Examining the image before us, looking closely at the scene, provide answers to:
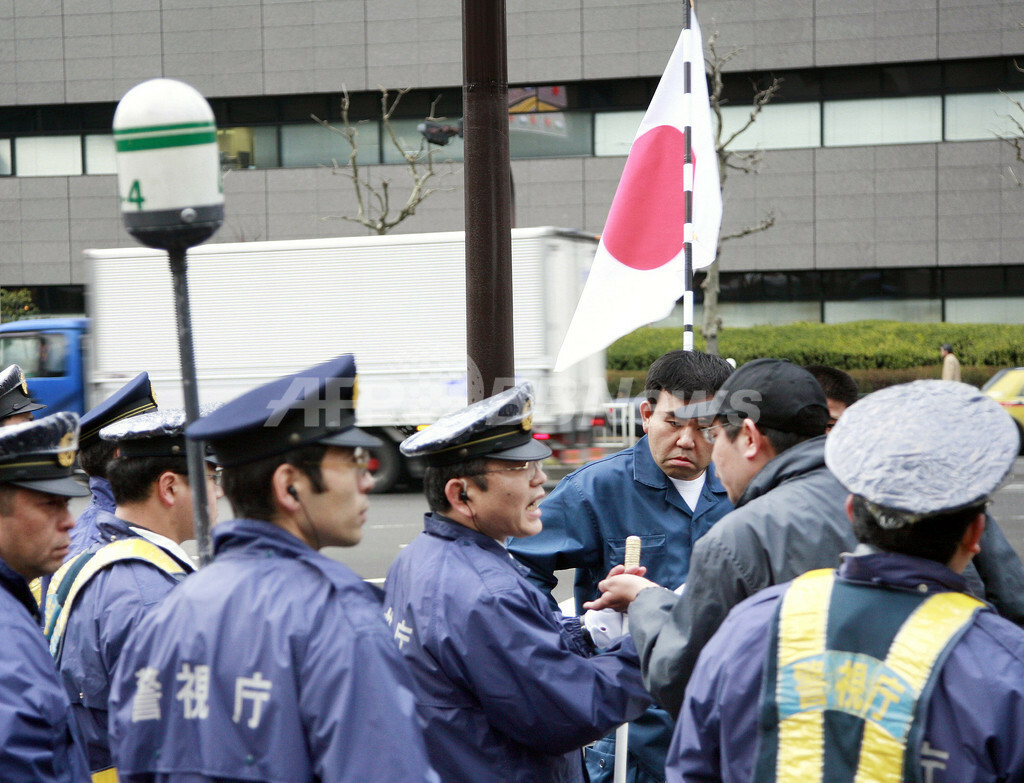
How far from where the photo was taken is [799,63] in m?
28.8

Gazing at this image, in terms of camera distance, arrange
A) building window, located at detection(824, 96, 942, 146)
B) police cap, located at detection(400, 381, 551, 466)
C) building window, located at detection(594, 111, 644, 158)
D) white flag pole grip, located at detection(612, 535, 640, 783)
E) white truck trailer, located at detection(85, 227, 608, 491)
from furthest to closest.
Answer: building window, located at detection(594, 111, 644, 158), building window, located at detection(824, 96, 942, 146), white truck trailer, located at detection(85, 227, 608, 491), white flag pole grip, located at detection(612, 535, 640, 783), police cap, located at detection(400, 381, 551, 466)

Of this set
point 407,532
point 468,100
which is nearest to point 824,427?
point 468,100

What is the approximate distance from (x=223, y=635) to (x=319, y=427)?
433 millimetres

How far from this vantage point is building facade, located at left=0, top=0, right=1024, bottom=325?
28.5 meters

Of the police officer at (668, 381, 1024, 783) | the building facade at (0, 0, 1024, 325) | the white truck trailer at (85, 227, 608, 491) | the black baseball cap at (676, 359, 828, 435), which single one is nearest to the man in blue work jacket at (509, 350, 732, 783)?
the black baseball cap at (676, 359, 828, 435)

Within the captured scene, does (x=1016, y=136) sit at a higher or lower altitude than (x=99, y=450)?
higher

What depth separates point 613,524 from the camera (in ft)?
12.3

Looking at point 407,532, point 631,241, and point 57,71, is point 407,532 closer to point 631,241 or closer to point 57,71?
point 631,241

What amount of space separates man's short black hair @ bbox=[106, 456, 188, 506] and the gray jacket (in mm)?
1630

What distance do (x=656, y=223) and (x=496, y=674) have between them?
10.0 ft

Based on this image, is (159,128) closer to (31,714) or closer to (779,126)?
(31,714)

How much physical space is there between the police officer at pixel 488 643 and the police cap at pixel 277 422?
2.19 feet

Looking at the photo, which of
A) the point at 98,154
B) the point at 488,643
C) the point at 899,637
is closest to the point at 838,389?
→ the point at 488,643

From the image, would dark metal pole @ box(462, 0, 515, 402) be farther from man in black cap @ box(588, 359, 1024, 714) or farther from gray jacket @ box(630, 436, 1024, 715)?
gray jacket @ box(630, 436, 1024, 715)
